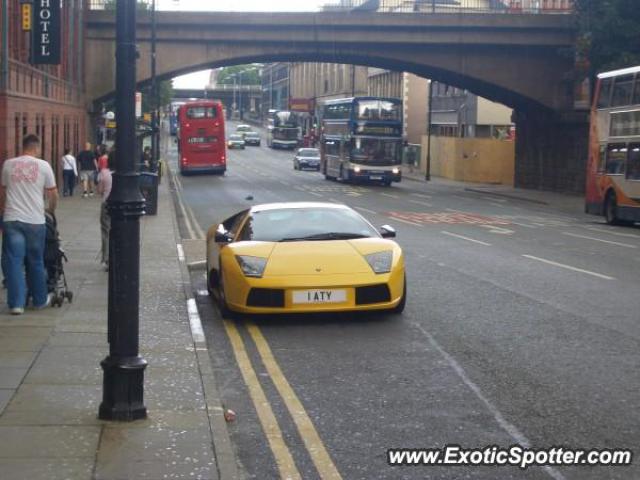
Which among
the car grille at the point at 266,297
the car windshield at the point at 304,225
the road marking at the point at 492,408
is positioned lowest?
the road marking at the point at 492,408

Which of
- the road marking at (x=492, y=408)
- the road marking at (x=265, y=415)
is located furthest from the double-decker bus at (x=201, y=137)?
the road marking at (x=492, y=408)

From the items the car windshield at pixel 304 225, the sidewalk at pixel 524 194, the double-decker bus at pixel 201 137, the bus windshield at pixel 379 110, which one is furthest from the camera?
the double-decker bus at pixel 201 137

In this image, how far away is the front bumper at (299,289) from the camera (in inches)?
446

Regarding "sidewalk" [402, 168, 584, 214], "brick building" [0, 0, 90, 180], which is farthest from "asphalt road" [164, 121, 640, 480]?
"sidewalk" [402, 168, 584, 214]

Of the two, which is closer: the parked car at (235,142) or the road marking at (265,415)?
the road marking at (265,415)

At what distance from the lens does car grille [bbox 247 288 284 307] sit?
11.4 metres

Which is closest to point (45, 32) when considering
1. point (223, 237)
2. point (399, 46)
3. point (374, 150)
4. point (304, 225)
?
point (223, 237)

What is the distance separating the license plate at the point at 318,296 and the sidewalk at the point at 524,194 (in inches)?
1149

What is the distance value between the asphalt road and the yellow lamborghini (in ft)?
0.92

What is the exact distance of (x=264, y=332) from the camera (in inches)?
445

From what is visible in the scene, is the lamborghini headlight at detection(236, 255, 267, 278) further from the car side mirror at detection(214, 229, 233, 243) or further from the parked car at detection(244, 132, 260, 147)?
the parked car at detection(244, 132, 260, 147)

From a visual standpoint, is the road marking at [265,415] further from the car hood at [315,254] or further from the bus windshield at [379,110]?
the bus windshield at [379,110]

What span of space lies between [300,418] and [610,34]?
126 feet

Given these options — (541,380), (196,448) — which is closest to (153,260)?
(541,380)
